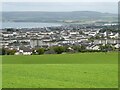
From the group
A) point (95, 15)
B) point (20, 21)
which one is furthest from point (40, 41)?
point (95, 15)

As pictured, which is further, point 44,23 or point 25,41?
point 44,23

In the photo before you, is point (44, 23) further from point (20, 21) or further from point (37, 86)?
point (37, 86)

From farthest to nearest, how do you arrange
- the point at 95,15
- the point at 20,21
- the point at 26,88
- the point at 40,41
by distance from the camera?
1. the point at 95,15
2. the point at 20,21
3. the point at 40,41
4. the point at 26,88

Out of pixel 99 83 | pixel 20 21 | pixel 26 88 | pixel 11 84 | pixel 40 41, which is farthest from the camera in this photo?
pixel 20 21

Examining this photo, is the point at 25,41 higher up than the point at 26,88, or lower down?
lower down

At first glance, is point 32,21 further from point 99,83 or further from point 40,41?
point 99,83

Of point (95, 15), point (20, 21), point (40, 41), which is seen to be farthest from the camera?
point (95, 15)

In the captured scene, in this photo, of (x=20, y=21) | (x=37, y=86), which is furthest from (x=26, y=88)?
(x=20, y=21)

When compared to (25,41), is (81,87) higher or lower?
higher

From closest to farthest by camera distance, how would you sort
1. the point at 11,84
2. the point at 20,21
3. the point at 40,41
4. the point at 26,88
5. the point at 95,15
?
the point at 26,88
the point at 11,84
the point at 40,41
the point at 20,21
the point at 95,15
